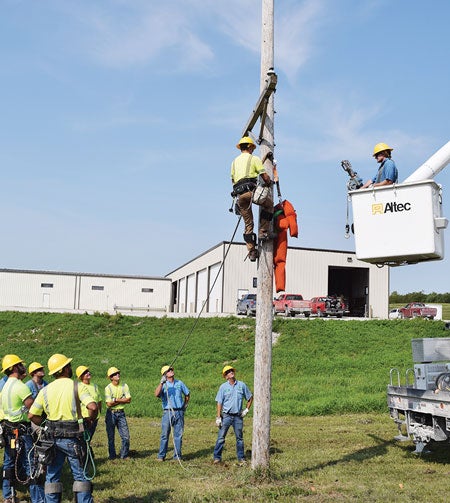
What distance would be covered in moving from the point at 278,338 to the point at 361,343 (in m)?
4.22

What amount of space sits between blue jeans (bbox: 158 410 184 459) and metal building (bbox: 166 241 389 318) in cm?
3157

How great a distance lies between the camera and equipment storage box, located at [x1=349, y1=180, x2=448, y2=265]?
8.62 metres

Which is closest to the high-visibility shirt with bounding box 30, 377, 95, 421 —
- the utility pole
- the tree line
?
the utility pole

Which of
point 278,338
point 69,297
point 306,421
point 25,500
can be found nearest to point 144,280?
point 69,297

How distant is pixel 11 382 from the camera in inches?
340

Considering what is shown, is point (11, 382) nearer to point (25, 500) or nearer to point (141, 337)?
point (25, 500)

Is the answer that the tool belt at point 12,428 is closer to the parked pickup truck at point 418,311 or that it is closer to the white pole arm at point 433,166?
the white pole arm at point 433,166

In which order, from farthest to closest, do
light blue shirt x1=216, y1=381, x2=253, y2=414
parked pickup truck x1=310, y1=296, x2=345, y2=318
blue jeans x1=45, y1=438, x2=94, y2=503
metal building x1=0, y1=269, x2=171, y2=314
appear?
metal building x1=0, y1=269, x2=171, y2=314 → parked pickup truck x1=310, y1=296, x2=345, y2=318 → light blue shirt x1=216, y1=381, x2=253, y2=414 → blue jeans x1=45, y1=438, x2=94, y2=503

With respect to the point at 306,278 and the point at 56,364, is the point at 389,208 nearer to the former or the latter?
the point at 56,364

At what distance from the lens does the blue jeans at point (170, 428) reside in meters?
11.5

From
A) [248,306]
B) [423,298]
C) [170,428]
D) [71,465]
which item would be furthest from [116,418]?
[423,298]

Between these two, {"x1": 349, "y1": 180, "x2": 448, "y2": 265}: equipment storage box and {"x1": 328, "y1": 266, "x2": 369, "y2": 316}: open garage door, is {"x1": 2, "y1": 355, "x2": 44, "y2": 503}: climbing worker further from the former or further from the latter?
{"x1": 328, "y1": 266, "x2": 369, "y2": 316}: open garage door

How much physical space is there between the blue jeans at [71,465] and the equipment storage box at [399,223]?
189 inches

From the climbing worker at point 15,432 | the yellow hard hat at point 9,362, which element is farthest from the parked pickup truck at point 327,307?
the climbing worker at point 15,432
